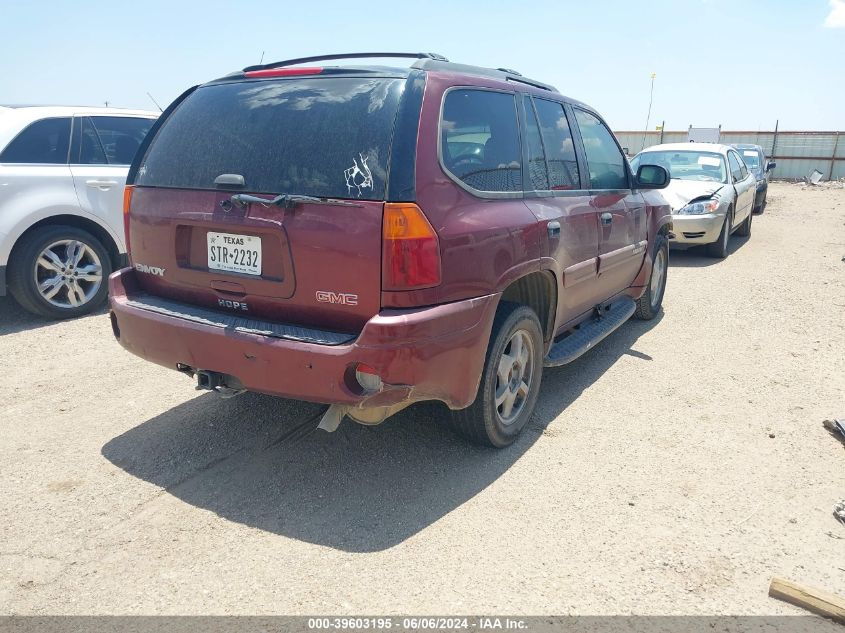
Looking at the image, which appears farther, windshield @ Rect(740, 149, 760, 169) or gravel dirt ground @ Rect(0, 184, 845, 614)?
windshield @ Rect(740, 149, 760, 169)

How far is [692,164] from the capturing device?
10.6m

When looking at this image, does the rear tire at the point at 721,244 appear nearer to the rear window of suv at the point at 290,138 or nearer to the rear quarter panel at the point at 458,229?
the rear quarter panel at the point at 458,229

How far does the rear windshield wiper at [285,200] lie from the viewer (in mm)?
2705

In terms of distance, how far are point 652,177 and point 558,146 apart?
4.96 ft

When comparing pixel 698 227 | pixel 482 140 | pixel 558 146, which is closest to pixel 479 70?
pixel 482 140

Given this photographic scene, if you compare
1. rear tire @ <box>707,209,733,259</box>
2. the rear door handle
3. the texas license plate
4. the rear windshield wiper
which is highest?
the rear windshield wiper

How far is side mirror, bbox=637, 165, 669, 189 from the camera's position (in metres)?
5.13

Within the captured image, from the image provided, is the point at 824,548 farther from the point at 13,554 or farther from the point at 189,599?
the point at 13,554

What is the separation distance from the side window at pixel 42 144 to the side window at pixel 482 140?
445 cm

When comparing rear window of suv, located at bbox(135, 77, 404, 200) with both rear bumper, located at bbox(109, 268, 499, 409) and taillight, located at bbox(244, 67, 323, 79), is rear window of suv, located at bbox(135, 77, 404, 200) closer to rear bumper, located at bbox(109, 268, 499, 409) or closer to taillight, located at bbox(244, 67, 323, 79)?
taillight, located at bbox(244, 67, 323, 79)

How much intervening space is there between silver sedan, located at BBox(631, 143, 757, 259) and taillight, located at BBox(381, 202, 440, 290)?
7.23 meters

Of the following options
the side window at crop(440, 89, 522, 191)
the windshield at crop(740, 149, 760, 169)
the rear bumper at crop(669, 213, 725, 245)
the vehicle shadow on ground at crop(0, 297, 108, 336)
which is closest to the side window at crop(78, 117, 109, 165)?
the vehicle shadow on ground at crop(0, 297, 108, 336)

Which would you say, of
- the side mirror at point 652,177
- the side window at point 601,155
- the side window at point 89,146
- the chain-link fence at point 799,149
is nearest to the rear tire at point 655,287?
the side mirror at point 652,177

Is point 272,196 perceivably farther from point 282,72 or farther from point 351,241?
point 282,72
